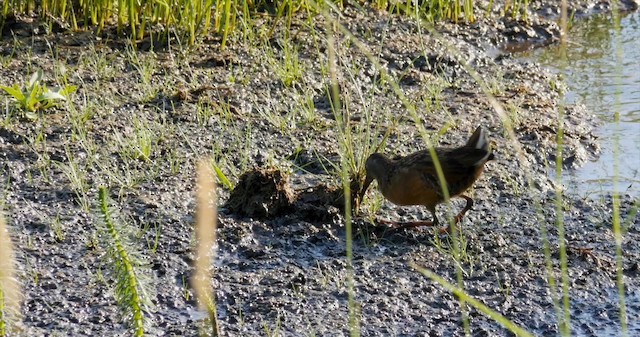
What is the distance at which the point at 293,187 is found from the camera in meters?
5.62

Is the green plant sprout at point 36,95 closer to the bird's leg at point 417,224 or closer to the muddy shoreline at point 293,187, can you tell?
the muddy shoreline at point 293,187

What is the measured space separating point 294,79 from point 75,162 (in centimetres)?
179

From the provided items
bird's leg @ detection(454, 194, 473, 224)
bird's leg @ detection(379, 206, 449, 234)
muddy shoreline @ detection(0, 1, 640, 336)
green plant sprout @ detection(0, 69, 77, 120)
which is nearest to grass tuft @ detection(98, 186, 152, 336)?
muddy shoreline @ detection(0, 1, 640, 336)

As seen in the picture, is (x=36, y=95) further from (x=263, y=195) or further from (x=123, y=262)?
(x=123, y=262)

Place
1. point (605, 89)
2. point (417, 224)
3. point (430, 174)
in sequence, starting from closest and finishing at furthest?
point (430, 174)
point (417, 224)
point (605, 89)

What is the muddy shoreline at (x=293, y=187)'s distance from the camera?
14.3 ft

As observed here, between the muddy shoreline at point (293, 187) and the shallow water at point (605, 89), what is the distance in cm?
15

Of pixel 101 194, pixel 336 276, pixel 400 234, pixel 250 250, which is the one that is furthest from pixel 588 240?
pixel 101 194

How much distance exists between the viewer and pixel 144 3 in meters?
7.60

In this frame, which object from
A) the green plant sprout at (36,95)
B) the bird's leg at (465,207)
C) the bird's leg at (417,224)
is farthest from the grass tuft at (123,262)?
the green plant sprout at (36,95)

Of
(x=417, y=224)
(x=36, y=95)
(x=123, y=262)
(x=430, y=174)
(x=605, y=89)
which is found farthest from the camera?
(x=605, y=89)

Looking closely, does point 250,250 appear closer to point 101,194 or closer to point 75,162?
point 75,162

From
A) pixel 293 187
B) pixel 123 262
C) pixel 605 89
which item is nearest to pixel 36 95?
pixel 293 187

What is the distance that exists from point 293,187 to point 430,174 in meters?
0.88
